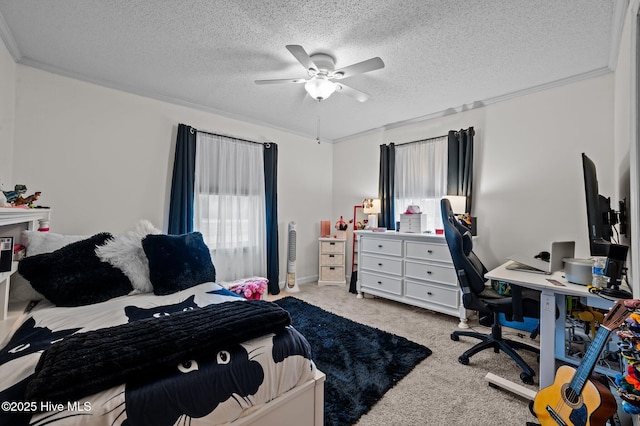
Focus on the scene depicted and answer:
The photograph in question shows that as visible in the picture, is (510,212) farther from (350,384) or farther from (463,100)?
(350,384)

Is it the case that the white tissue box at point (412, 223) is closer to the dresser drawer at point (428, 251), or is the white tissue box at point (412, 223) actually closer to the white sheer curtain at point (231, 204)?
the dresser drawer at point (428, 251)

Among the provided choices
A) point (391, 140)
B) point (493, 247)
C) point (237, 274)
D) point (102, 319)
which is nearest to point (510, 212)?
point (493, 247)

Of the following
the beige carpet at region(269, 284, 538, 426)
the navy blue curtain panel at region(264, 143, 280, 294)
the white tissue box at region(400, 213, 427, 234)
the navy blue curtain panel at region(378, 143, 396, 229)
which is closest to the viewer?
the beige carpet at region(269, 284, 538, 426)

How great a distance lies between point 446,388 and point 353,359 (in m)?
0.68

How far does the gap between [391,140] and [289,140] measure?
1.61 meters

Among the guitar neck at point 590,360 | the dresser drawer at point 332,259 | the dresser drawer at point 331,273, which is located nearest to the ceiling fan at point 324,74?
the guitar neck at point 590,360

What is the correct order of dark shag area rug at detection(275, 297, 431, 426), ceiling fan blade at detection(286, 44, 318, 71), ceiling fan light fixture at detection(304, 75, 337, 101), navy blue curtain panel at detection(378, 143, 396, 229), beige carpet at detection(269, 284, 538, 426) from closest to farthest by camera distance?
beige carpet at detection(269, 284, 538, 426) < dark shag area rug at detection(275, 297, 431, 426) < ceiling fan blade at detection(286, 44, 318, 71) < ceiling fan light fixture at detection(304, 75, 337, 101) < navy blue curtain panel at detection(378, 143, 396, 229)

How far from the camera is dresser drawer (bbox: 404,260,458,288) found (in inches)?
113

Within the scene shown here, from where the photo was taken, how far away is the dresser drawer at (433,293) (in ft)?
9.32

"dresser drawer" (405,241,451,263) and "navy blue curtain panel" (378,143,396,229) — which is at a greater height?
"navy blue curtain panel" (378,143,396,229)

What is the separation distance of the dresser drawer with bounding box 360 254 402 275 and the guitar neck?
212cm

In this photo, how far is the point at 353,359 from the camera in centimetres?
211

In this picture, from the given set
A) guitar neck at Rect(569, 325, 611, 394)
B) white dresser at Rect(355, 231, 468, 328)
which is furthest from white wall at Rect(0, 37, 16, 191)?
guitar neck at Rect(569, 325, 611, 394)

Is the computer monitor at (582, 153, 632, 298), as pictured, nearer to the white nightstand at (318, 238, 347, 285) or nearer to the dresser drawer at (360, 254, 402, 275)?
the dresser drawer at (360, 254, 402, 275)
